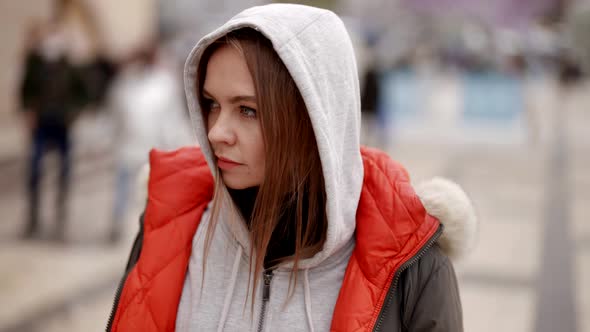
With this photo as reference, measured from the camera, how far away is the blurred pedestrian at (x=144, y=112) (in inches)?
209

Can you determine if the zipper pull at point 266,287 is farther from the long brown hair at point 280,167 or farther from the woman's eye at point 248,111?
the woman's eye at point 248,111

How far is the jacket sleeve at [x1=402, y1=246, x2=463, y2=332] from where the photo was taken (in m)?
1.41

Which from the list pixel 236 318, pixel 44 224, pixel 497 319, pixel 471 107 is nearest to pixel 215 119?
pixel 236 318

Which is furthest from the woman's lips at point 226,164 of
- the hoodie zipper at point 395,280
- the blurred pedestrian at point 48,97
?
the blurred pedestrian at point 48,97

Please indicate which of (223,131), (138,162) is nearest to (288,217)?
(223,131)

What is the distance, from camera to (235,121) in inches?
54.2

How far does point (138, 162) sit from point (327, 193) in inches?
167

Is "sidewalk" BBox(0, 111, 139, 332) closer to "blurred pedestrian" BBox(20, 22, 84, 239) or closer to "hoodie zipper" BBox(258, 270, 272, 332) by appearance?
"blurred pedestrian" BBox(20, 22, 84, 239)

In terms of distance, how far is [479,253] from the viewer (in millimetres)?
5691

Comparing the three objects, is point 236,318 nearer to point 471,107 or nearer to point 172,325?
point 172,325

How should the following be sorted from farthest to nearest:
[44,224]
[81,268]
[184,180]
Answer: [44,224]
[81,268]
[184,180]

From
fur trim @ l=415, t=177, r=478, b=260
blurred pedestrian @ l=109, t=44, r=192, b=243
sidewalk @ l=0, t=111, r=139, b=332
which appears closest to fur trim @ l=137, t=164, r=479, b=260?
fur trim @ l=415, t=177, r=478, b=260

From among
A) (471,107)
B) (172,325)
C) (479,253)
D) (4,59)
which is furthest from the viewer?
(471,107)

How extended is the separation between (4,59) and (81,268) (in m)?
9.10
